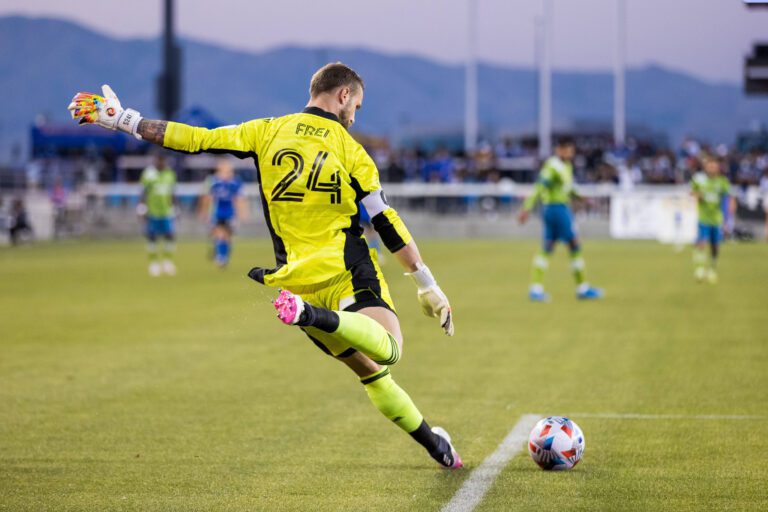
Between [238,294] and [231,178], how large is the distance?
7.10 meters

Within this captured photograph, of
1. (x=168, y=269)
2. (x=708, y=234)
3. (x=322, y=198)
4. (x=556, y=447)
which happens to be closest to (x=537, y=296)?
(x=708, y=234)

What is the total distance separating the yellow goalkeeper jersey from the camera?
19.6 feet

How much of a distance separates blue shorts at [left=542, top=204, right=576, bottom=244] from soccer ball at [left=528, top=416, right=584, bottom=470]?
11.2 m

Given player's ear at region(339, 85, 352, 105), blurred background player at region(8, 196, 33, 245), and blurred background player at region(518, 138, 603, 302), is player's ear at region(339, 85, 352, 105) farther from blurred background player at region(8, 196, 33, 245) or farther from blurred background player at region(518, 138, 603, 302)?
Answer: blurred background player at region(8, 196, 33, 245)

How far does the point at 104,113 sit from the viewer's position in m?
6.12

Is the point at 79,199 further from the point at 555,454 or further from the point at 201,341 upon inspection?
the point at 555,454

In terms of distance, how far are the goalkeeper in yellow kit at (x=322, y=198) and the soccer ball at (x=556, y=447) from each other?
1.00m

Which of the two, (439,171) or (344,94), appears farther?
(439,171)

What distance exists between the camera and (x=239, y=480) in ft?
21.4

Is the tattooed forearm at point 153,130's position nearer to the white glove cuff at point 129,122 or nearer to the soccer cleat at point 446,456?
the white glove cuff at point 129,122

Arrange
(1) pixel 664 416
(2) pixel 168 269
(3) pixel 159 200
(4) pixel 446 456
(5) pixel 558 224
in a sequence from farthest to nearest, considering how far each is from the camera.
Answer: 1. (3) pixel 159 200
2. (2) pixel 168 269
3. (5) pixel 558 224
4. (1) pixel 664 416
5. (4) pixel 446 456

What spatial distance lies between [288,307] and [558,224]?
41.8ft

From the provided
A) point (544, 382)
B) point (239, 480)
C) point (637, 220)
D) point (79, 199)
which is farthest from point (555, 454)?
point (79, 199)

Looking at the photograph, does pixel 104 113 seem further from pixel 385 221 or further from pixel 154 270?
pixel 154 270
